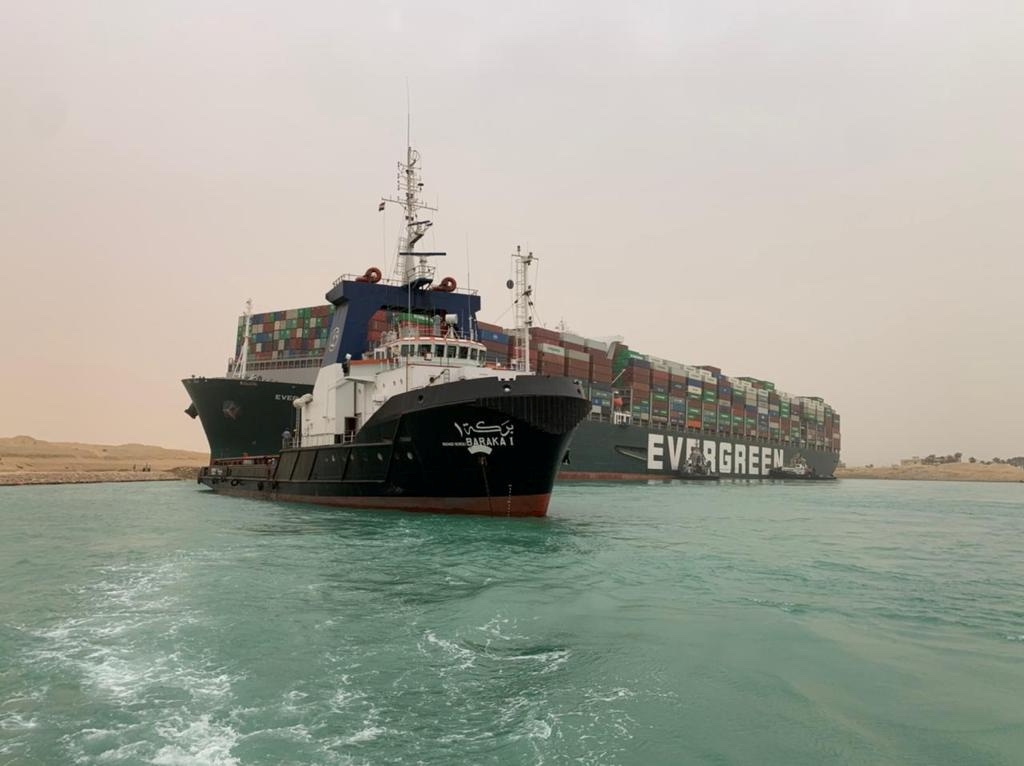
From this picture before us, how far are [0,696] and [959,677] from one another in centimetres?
948

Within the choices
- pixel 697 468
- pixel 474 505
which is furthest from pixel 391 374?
pixel 697 468

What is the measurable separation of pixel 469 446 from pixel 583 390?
143ft

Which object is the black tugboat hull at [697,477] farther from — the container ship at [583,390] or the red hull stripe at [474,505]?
the red hull stripe at [474,505]

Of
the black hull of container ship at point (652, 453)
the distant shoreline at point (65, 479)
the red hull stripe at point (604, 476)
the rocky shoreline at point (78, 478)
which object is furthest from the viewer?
the black hull of container ship at point (652, 453)

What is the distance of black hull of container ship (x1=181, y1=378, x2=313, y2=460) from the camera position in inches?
1741

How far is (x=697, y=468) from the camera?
7644 centimetres

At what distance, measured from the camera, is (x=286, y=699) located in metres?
5.93

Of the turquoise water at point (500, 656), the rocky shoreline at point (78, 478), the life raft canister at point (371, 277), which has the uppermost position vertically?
the life raft canister at point (371, 277)

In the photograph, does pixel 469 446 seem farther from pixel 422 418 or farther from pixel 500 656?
pixel 500 656

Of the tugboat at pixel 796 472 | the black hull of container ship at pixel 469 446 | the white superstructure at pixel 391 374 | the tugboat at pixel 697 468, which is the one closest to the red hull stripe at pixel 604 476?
the tugboat at pixel 697 468

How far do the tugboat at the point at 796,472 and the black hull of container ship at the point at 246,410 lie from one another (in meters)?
71.9

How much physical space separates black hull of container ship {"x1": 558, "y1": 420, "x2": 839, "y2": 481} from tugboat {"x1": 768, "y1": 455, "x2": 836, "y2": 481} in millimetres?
979

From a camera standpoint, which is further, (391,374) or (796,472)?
(796,472)

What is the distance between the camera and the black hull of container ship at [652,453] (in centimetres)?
6219
